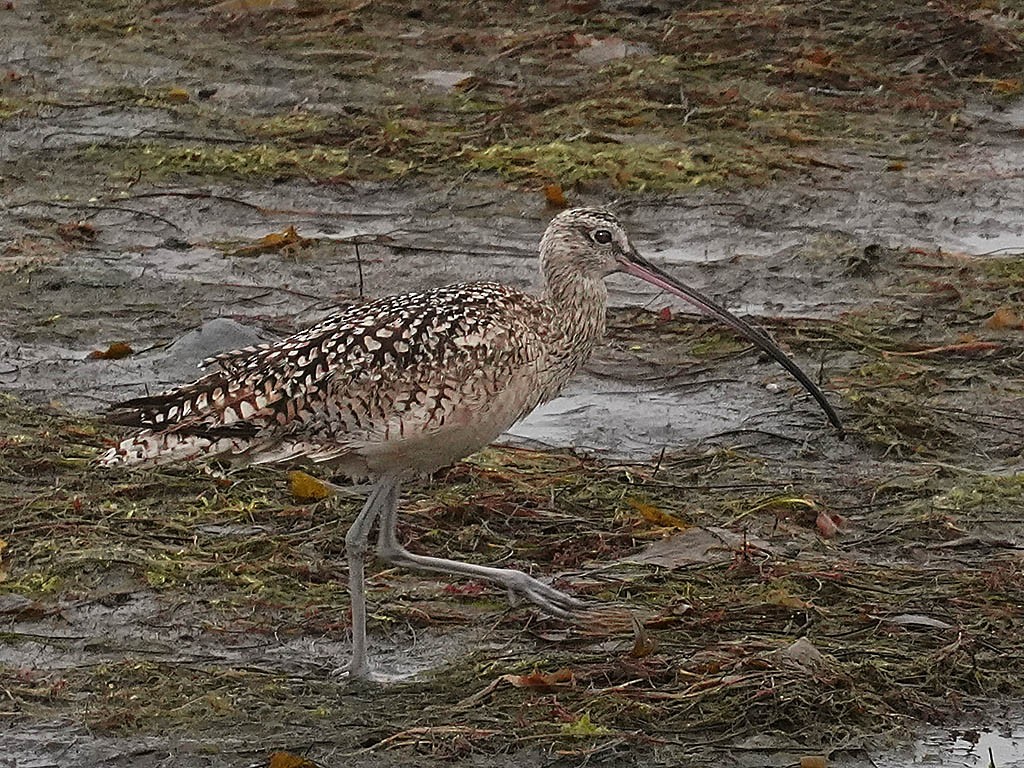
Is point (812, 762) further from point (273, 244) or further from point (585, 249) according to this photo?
point (273, 244)

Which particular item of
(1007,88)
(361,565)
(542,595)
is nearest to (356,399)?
(361,565)

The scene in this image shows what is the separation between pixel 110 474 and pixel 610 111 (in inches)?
213

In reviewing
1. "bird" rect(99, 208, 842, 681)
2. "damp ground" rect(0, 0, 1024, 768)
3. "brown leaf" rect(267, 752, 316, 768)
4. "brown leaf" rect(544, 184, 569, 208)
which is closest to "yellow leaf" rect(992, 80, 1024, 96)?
"damp ground" rect(0, 0, 1024, 768)

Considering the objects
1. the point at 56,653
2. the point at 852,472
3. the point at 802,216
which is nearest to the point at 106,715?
the point at 56,653

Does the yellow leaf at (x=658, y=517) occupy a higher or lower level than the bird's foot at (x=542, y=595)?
lower

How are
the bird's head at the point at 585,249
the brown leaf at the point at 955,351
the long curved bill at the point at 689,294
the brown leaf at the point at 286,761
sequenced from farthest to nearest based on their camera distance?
the brown leaf at the point at 955,351 < the long curved bill at the point at 689,294 < the bird's head at the point at 585,249 < the brown leaf at the point at 286,761

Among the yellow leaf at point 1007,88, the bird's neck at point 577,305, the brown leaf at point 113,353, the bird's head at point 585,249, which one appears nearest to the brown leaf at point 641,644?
the bird's neck at point 577,305

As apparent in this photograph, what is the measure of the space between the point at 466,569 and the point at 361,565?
385mm

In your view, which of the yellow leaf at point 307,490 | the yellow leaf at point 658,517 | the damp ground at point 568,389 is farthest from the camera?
the yellow leaf at point 307,490

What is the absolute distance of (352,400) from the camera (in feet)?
20.5

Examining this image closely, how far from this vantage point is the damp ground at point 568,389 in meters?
6.11

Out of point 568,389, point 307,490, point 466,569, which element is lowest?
point 568,389

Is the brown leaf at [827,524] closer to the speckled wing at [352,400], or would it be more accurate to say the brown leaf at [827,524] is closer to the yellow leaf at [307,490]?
the speckled wing at [352,400]

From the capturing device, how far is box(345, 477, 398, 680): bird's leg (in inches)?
247
